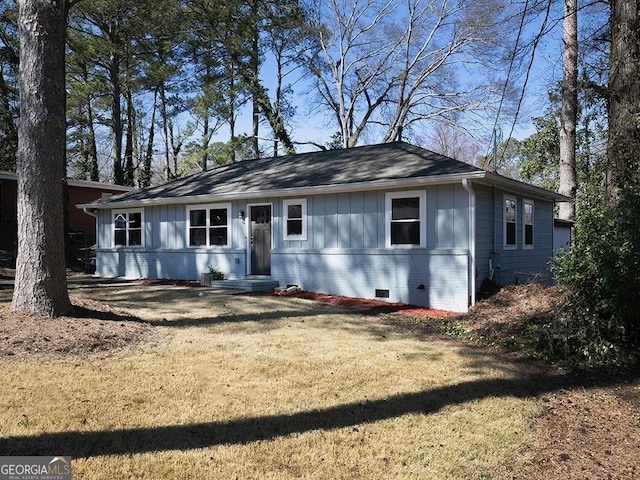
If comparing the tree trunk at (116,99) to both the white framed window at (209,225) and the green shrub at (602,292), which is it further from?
the green shrub at (602,292)

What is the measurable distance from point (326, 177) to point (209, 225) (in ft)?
13.1

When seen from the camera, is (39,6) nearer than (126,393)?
No

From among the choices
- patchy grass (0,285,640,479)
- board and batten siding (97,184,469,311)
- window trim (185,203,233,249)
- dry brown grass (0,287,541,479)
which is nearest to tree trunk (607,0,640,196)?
patchy grass (0,285,640,479)

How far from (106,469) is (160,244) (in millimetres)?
13056

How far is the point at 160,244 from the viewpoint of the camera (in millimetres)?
15617

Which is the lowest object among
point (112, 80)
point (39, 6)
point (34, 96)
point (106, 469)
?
point (106, 469)

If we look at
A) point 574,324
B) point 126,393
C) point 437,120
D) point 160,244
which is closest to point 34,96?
point 126,393

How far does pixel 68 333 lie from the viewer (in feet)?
20.5

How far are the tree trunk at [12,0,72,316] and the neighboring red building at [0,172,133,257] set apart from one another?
1442 centimetres

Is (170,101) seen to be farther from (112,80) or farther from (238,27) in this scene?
(238,27)

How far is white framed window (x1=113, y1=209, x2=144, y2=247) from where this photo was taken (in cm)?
1623

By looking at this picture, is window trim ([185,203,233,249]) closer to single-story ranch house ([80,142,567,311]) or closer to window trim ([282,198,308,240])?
single-story ranch house ([80,142,567,311])

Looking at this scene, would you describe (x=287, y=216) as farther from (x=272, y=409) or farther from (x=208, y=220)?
(x=272, y=409)

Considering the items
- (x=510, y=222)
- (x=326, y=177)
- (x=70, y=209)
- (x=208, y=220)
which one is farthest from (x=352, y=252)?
(x=70, y=209)
